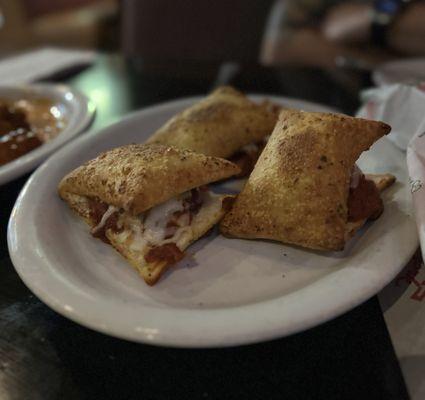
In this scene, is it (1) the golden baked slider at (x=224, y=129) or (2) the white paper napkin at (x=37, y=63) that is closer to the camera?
(1) the golden baked slider at (x=224, y=129)

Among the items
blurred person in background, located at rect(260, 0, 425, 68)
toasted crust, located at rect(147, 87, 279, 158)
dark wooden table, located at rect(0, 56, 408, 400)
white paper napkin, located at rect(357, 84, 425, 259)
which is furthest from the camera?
blurred person in background, located at rect(260, 0, 425, 68)

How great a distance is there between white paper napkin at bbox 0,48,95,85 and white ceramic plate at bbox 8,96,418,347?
1035 mm

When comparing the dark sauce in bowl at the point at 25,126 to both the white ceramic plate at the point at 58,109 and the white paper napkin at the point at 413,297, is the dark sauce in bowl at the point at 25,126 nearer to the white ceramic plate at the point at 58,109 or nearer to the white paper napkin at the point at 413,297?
the white ceramic plate at the point at 58,109

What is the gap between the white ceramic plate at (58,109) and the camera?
1.14 metres

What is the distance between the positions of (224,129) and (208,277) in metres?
0.46

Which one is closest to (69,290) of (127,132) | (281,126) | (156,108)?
(281,126)

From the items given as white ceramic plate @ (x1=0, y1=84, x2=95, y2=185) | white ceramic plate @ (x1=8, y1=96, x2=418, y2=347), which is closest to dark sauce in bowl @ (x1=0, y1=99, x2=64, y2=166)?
white ceramic plate @ (x1=0, y1=84, x2=95, y2=185)

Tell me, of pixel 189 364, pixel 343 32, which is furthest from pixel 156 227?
pixel 343 32

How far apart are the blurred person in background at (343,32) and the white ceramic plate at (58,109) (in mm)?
1032

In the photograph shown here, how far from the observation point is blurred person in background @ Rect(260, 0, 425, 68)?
7.69 ft

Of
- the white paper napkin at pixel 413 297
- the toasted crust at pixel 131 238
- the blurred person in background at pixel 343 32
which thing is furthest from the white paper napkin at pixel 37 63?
the white paper napkin at pixel 413 297

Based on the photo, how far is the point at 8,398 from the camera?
0.65 m

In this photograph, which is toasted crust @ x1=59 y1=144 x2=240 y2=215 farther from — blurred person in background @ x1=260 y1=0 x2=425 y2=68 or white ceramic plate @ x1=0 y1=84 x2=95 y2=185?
blurred person in background @ x1=260 y1=0 x2=425 y2=68

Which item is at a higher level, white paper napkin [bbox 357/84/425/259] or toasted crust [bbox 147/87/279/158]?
white paper napkin [bbox 357/84/425/259]
